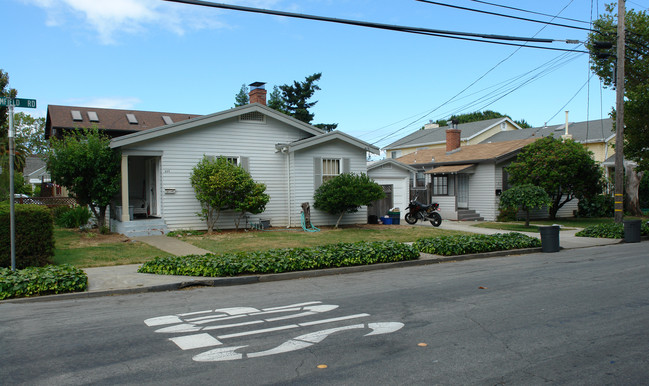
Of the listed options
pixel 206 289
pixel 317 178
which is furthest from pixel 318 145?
pixel 206 289

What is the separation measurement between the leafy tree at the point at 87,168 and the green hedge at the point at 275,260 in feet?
26.9

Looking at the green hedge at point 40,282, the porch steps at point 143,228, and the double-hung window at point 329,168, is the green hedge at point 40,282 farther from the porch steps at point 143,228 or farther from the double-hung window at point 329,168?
the double-hung window at point 329,168

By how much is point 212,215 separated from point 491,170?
15.3 metres

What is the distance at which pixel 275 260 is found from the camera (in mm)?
10844

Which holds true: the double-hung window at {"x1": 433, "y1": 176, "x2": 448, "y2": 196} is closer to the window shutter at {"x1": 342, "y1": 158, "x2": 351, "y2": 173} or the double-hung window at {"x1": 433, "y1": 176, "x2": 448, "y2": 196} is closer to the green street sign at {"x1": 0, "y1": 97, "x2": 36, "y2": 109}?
the window shutter at {"x1": 342, "y1": 158, "x2": 351, "y2": 173}

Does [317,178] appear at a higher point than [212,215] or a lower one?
higher

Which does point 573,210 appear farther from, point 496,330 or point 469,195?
point 496,330

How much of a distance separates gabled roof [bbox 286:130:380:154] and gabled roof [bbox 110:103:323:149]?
880 millimetres

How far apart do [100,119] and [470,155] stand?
79.8 ft

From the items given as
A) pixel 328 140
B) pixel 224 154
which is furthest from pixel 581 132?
pixel 224 154

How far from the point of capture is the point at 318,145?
69.8 feet

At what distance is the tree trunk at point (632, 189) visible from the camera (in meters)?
29.0

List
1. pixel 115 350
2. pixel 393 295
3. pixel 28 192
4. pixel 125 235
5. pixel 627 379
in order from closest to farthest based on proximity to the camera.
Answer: pixel 627 379
pixel 115 350
pixel 393 295
pixel 125 235
pixel 28 192

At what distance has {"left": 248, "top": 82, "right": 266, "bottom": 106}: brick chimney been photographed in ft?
74.6
